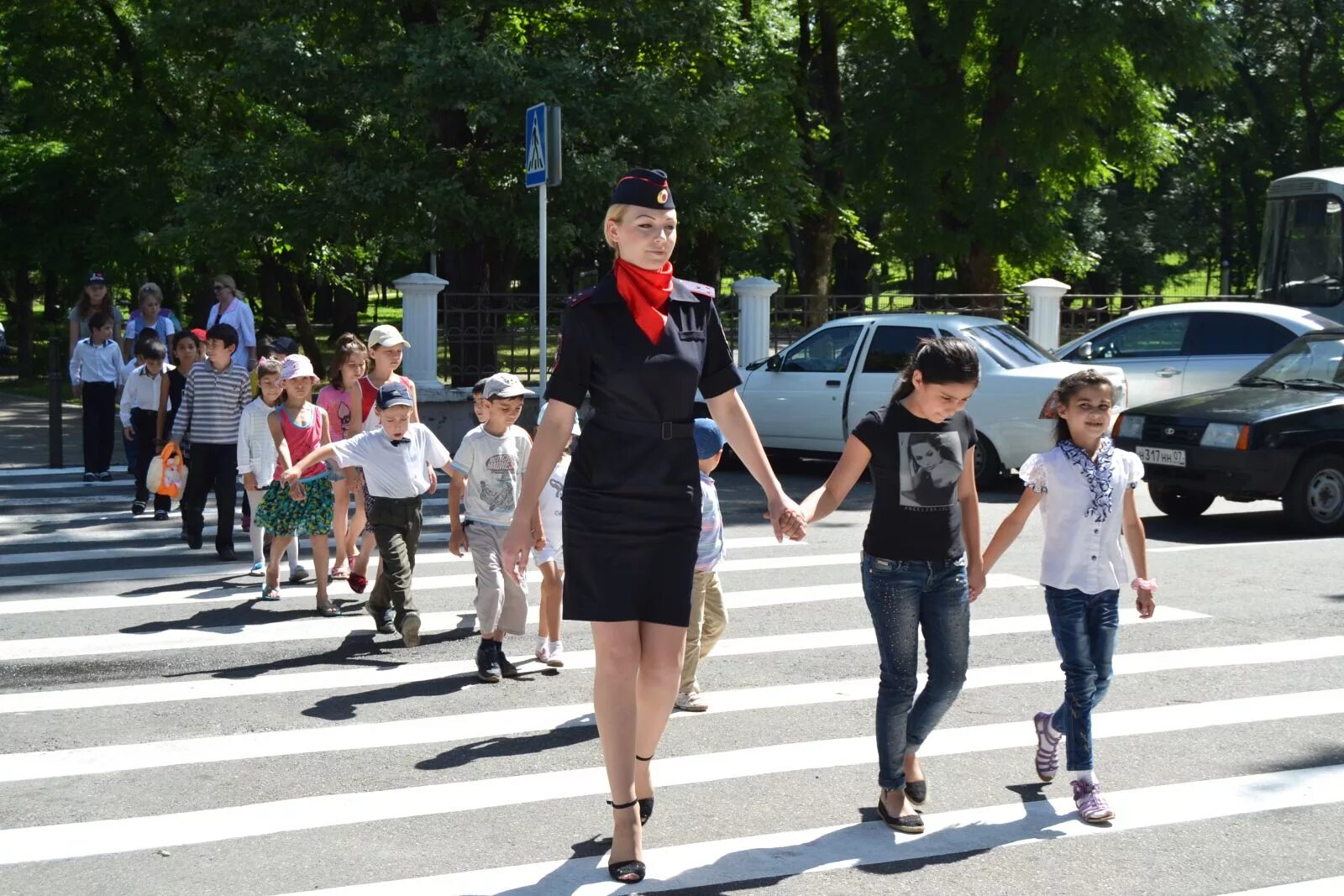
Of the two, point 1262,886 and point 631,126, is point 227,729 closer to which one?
point 1262,886

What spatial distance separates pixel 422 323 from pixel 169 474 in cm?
703

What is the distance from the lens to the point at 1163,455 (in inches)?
496

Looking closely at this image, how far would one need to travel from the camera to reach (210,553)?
37.2 feet

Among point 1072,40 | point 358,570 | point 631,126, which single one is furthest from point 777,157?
point 358,570

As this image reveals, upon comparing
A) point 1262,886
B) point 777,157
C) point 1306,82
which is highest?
point 1306,82

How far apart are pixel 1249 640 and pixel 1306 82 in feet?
140

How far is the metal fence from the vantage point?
62.2ft

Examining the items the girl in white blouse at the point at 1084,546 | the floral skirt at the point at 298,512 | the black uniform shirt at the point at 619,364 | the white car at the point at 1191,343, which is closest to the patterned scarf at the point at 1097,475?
the girl in white blouse at the point at 1084,546

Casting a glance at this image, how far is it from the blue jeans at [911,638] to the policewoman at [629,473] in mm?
732

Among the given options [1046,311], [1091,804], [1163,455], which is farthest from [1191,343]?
[1091,804]

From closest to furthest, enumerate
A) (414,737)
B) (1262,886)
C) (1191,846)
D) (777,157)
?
(1262,886) → (1191,846) → (414,737) → (777,157)

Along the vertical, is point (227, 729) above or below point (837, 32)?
below

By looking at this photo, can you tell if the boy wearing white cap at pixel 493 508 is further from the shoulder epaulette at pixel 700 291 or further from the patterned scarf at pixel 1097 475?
the patterned scarf at pixel 1097 475

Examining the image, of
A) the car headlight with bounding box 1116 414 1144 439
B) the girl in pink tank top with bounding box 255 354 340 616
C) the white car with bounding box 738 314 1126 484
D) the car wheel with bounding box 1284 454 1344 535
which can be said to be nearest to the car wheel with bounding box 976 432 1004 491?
the white car with bounding box 738 314 1126 484
